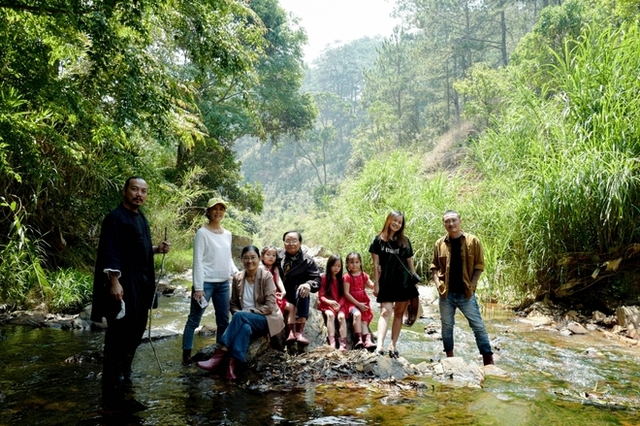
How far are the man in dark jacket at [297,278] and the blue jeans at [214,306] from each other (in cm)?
61

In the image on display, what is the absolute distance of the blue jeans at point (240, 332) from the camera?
4324 mm

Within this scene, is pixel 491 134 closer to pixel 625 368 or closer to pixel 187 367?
pixel 625 368

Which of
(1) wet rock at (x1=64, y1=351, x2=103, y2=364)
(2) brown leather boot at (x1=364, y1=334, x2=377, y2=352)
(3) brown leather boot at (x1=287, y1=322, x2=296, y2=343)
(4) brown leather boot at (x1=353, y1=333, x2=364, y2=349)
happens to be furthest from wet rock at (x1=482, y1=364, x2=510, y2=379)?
(1) wet rock at (x1=64, y1=351, x2=103, y2=364)

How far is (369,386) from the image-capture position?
159 inches

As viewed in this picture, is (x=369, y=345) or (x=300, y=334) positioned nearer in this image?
(x=300, y=334)

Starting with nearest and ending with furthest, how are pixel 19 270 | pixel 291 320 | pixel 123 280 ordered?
1. pixel 123 280
2. pixel 291 320
3. pixel 19 270

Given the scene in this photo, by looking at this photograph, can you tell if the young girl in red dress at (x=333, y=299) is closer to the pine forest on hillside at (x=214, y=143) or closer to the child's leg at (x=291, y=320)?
the child's leg at (x=291, y=320)

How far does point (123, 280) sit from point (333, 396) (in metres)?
1.87

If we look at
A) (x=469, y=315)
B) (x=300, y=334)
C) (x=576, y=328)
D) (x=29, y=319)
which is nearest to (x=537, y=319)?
(x=576, y=328)

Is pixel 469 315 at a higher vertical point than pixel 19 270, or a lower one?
lower

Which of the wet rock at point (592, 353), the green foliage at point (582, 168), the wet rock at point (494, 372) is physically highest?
the green foliage at point (582, 168)

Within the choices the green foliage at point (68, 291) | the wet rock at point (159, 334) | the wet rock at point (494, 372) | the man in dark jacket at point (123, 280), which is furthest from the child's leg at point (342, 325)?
the green foliage at point (68, 291)

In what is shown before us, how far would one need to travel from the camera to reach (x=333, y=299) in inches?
205

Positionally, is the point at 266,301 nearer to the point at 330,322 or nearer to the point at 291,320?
the point at 291,320
